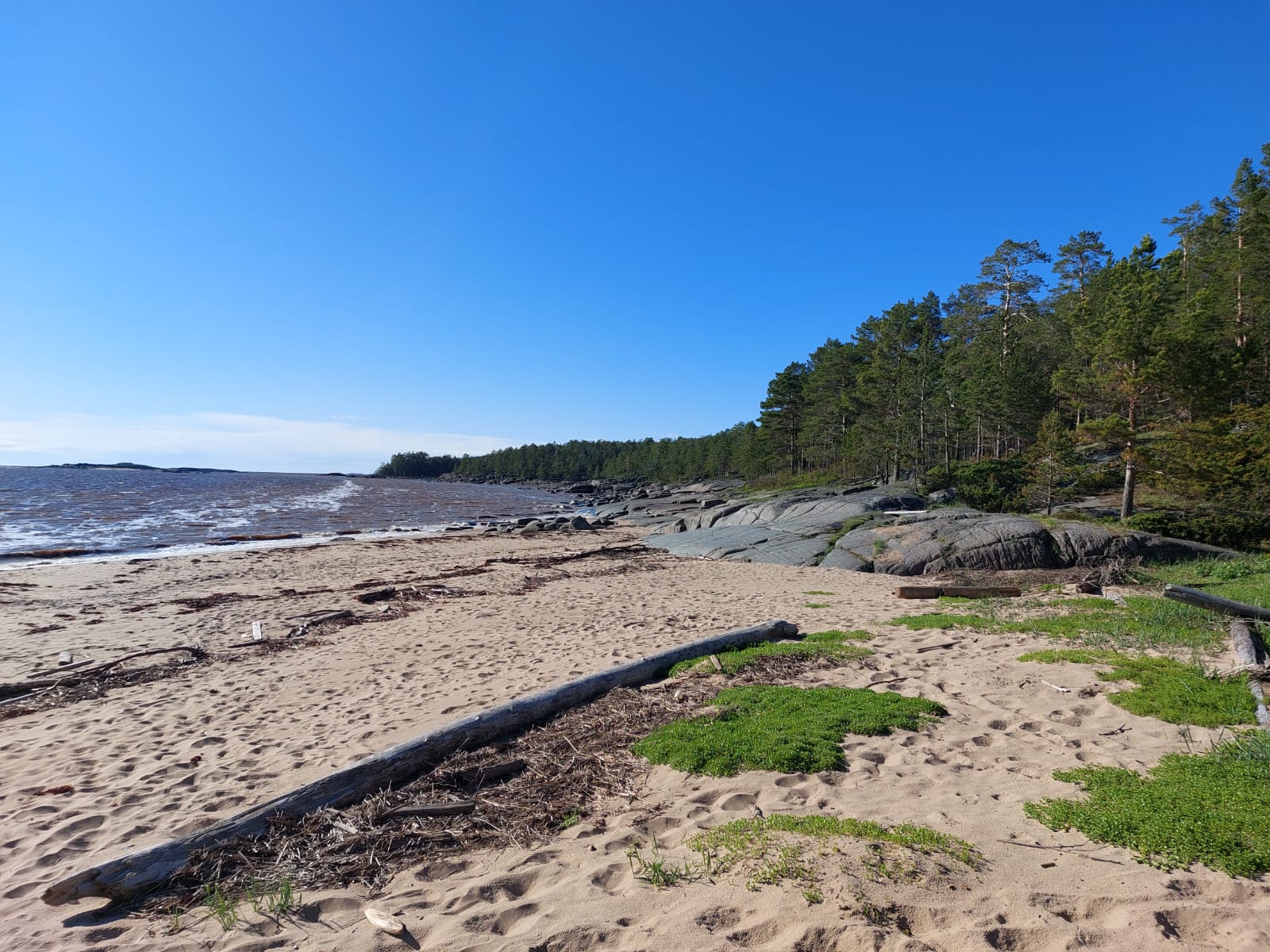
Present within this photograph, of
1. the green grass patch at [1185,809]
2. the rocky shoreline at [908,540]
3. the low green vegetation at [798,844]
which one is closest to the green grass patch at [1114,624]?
the green grass patch at [1185,809]

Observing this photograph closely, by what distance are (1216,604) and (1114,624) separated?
141 centimetres

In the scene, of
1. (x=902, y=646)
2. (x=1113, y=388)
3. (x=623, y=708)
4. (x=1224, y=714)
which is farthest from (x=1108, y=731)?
(x=1113, y=388)

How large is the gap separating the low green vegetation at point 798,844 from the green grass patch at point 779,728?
91 cm

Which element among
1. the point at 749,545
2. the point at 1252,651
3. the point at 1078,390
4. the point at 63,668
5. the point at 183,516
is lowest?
the point at 63,668

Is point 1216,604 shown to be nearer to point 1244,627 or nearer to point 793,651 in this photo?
point 1244,627

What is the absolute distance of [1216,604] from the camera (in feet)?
28.9

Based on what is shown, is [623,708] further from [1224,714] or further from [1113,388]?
[1113,388]

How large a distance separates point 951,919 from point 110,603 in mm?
A: 19560

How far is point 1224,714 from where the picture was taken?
535 cm

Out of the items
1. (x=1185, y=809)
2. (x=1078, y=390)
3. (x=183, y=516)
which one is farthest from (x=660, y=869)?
(x=183, y=516)

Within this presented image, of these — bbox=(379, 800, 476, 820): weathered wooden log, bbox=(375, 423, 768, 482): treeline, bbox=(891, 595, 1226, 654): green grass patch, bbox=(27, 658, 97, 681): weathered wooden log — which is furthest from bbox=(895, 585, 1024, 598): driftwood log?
bbox=(375, 423, 768, 482): treeline

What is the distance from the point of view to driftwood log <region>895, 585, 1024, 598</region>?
12.4m

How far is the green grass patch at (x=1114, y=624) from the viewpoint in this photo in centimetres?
790

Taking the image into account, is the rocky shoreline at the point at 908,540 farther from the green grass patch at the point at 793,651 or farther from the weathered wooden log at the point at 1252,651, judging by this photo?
the green grass patch at the point at 793,651
